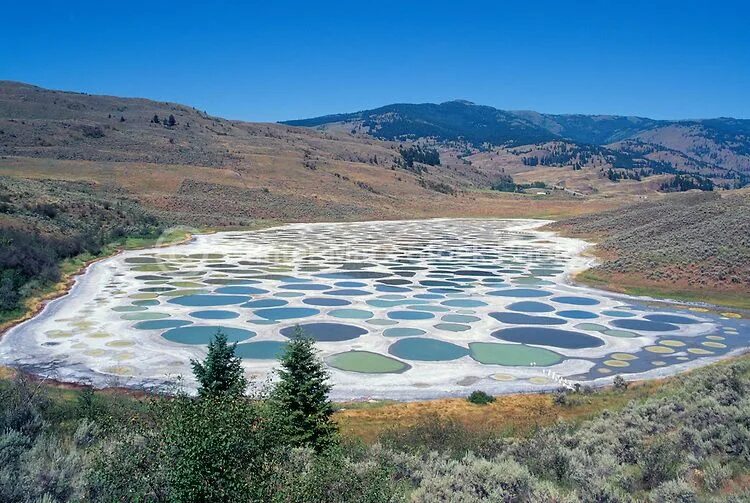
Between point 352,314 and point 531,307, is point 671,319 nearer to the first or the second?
point 531,307

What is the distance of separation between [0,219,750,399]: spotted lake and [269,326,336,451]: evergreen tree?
4898 mm

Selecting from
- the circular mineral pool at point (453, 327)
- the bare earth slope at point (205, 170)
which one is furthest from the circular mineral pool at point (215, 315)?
the bare earth slope at point (205, 170)

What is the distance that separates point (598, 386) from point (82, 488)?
18978 millimetres

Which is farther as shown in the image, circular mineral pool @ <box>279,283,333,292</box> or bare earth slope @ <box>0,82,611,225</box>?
bare earth slope @ <box>0,82,611,225</box>

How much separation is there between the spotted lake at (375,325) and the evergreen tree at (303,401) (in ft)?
16.1

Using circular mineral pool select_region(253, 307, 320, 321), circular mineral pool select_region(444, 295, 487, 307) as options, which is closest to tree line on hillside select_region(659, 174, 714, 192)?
circular mineral pool select_region(444, 295, 487, 307)

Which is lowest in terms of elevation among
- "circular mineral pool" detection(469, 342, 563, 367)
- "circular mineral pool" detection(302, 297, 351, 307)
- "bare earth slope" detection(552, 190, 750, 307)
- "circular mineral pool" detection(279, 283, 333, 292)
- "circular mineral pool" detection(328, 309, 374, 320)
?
"circular mineral pool" detection(469, 342, 563, 367)

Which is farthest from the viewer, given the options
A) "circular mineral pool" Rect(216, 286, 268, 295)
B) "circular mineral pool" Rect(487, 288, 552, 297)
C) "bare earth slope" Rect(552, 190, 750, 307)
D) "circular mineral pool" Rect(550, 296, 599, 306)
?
"circular mineral pool" Rect(487, 288, 552, 297)

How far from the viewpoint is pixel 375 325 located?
104 ft

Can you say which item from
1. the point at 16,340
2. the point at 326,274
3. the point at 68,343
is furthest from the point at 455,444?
the point at 326,274

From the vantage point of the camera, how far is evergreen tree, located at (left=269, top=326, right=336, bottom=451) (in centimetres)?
1488

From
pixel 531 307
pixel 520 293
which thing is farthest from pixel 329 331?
pixel 520 293

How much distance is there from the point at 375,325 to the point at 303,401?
15779 mm

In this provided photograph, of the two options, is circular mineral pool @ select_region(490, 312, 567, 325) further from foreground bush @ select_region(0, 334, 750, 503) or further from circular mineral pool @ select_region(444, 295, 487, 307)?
foreground bush @ select_region(0, 334, 750, 503)
